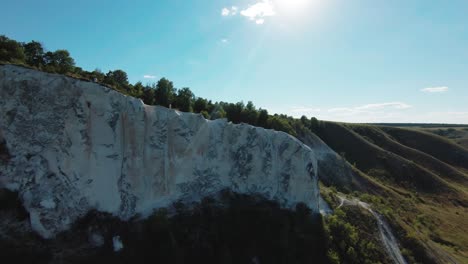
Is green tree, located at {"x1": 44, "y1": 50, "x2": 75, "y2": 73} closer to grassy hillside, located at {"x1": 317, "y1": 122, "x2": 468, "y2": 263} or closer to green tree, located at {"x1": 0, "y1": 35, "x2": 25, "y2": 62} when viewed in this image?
green tree, located at {"x1": 0, "y1": 35, "x2": 25, "y2": 62}

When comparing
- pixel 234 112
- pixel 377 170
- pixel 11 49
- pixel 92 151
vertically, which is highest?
pixel 11 49

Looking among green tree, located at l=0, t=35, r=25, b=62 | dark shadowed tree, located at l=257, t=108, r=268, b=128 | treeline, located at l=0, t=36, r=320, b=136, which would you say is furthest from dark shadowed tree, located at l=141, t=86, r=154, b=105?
dark shadowed tree, located at l=257, t=108, r=268, b=128

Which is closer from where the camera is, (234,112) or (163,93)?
(163,93)

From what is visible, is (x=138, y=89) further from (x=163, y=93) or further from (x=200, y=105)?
(x=200, y=105)

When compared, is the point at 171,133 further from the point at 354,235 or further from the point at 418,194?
the point at 418,194

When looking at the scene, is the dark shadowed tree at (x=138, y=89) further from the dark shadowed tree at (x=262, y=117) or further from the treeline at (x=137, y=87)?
the dark shadowed tree at (x=262, y=117)

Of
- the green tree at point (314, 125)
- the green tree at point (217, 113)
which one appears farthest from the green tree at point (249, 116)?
the green tree at point (314, 125)

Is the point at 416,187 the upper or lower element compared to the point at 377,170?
lower

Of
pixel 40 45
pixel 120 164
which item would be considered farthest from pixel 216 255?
pixel 40 45

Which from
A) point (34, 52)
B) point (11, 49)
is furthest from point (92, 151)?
point (34, 52)
